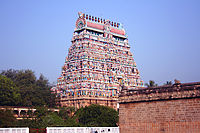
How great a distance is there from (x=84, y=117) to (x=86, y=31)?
33.1 metres

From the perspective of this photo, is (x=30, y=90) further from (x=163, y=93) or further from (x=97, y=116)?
(x=163, y=93)

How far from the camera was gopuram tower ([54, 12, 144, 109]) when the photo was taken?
8550 cm

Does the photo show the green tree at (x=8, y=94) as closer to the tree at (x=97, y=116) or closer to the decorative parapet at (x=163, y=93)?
the tree at (x=97, y=116)

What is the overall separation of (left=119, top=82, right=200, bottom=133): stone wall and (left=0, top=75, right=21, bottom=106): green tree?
140 ft

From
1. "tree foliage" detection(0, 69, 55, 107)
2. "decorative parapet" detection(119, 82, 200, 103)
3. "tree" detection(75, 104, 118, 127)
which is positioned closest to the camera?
"decorative parapet" detection(119, 82, 200, 103)

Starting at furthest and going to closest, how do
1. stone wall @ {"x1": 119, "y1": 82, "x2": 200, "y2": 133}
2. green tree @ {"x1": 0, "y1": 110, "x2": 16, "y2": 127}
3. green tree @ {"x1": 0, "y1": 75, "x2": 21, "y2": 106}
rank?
1. green tree @ {"x1": 0, "y1": 75, "x2": 21, "y2": 106}
2. green tree @ {"x1": 0, "y1": 110, "x2": 16, "y2": 127}
3. stone wall @ {"x1": 119, "y1": 82, "x2": 200, "y2": 133}

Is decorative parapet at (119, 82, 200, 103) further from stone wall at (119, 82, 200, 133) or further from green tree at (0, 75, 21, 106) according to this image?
green tree at (0, 75, 21, 106)

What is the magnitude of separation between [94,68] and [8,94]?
24.8 metres

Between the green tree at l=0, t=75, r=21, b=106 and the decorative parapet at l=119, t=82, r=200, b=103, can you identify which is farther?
the green tree at l=0, t=75, r=21, b=106

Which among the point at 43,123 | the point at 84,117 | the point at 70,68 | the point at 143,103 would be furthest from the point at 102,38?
the point at 143,103

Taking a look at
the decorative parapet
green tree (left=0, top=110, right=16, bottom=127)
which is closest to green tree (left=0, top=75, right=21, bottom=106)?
green tree (left=0, top=110, right=16, bottom=127)

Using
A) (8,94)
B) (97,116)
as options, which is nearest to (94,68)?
(8,94)

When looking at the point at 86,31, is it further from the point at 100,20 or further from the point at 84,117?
the point at 84,117

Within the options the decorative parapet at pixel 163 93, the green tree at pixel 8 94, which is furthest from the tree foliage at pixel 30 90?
the decorative parapet at pixel 163 93
